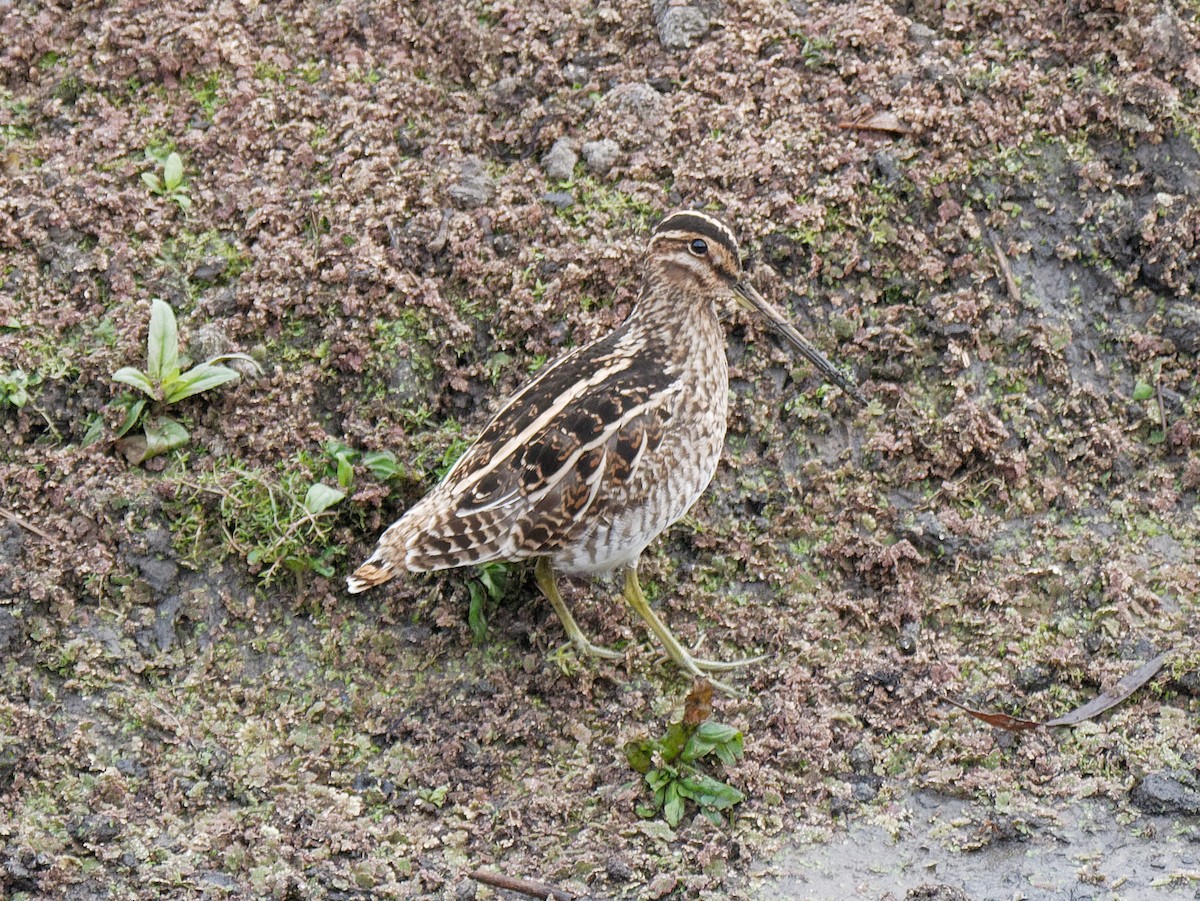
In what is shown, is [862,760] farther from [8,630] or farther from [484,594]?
[8,630]

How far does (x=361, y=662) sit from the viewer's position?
552 centimetres

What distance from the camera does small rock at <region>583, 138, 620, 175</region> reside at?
654cm

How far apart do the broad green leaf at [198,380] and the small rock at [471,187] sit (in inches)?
53.3

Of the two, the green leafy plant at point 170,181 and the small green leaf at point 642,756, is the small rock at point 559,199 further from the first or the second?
the small green leaf at point 642,756

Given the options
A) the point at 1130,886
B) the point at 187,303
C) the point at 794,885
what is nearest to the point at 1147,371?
the point at 1130,886

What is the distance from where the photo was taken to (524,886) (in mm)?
4453

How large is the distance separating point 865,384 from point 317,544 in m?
2.41

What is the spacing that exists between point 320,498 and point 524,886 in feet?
6.11

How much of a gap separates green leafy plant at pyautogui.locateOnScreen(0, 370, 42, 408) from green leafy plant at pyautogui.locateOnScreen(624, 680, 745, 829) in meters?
2.95

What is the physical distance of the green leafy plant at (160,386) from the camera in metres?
5.79

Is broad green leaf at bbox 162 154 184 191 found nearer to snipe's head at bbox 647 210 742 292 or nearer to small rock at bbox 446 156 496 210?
small rock at bbox 446 156 496 210

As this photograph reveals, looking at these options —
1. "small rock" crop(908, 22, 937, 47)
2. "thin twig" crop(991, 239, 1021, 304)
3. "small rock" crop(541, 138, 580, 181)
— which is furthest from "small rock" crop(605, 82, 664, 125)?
"thin twig" crop(991, 239, 1021, 304)

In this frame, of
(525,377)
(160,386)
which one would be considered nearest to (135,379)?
(160,386)

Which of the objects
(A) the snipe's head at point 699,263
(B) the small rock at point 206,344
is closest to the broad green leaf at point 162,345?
(B) the small rock at point 206,344
